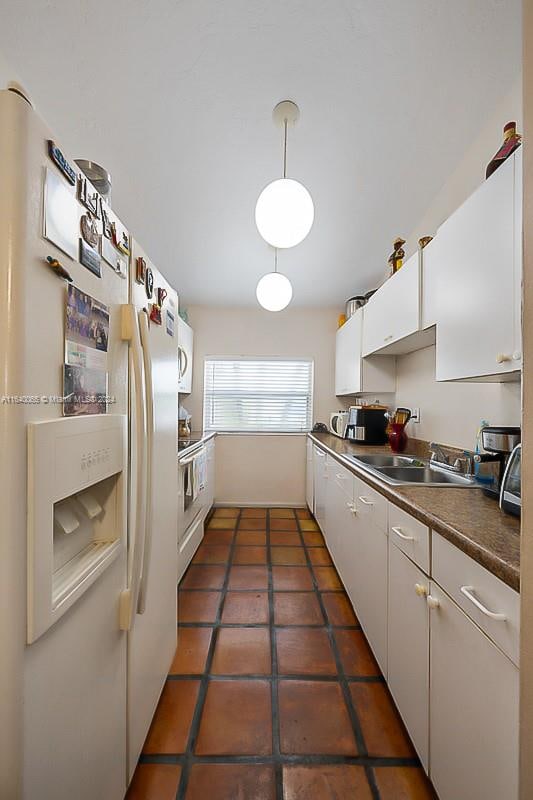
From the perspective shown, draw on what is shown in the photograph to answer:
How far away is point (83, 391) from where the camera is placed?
2.60 ft

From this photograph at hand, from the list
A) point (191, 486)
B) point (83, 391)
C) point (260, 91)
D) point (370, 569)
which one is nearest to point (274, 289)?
point (260, 91)

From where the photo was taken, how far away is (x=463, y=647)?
35.0 inches

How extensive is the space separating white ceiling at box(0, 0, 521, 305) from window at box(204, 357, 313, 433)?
187 cm

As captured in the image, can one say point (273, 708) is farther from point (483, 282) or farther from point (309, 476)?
point (309, 476)

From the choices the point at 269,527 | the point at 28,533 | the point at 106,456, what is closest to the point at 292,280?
the point at 269,527

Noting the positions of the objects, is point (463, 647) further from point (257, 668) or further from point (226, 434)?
point (226, 434)

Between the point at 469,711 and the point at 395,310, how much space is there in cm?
203

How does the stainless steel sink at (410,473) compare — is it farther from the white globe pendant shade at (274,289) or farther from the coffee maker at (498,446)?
the white globe pendant shade at (274,289)

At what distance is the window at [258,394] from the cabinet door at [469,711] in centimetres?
335

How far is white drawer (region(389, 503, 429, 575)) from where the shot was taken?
1105mm

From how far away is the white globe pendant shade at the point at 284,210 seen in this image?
1635 mm

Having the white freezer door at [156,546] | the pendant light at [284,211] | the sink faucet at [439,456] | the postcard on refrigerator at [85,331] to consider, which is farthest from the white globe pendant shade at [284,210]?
the sink faucet at [439,456]

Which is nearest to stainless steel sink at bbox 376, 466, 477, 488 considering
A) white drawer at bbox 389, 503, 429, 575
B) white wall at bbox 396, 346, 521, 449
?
white wall at bbox 396, 346, 521, 449

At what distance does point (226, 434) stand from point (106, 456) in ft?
11.1
